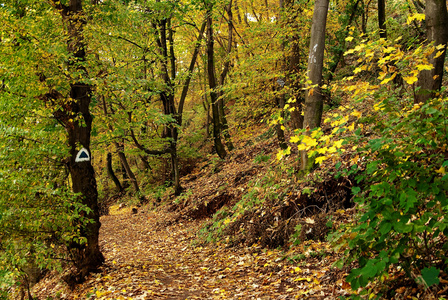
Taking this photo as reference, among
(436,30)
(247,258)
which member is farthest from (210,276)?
(436,30)

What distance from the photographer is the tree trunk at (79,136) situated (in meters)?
6.00

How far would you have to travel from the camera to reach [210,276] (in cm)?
577

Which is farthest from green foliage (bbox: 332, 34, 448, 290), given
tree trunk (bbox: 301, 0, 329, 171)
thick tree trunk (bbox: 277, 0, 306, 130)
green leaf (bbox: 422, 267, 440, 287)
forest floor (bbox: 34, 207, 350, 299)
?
thick tree trunk (bbox: 277, 0, 306, 130)

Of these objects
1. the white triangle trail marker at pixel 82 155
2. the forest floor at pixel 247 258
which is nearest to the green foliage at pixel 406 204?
the forest floor at pixel 247 258

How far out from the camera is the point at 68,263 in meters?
6.09

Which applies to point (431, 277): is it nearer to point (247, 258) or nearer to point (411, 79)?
point (411, 79)

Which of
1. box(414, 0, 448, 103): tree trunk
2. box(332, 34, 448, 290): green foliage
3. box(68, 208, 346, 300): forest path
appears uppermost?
box(414, 0, 448, 103): tree trunk

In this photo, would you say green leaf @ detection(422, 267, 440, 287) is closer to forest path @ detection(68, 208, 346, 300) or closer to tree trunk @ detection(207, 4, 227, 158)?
forest path @ detection(68, 208, 346, 300)

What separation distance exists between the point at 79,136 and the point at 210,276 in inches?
154

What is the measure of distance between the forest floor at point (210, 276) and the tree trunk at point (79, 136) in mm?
415

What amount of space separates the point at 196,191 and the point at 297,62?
720cm

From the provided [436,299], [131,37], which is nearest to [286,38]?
[131,37]

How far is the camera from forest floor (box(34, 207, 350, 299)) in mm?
4137

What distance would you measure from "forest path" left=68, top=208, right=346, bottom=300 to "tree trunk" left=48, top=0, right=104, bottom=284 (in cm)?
43
